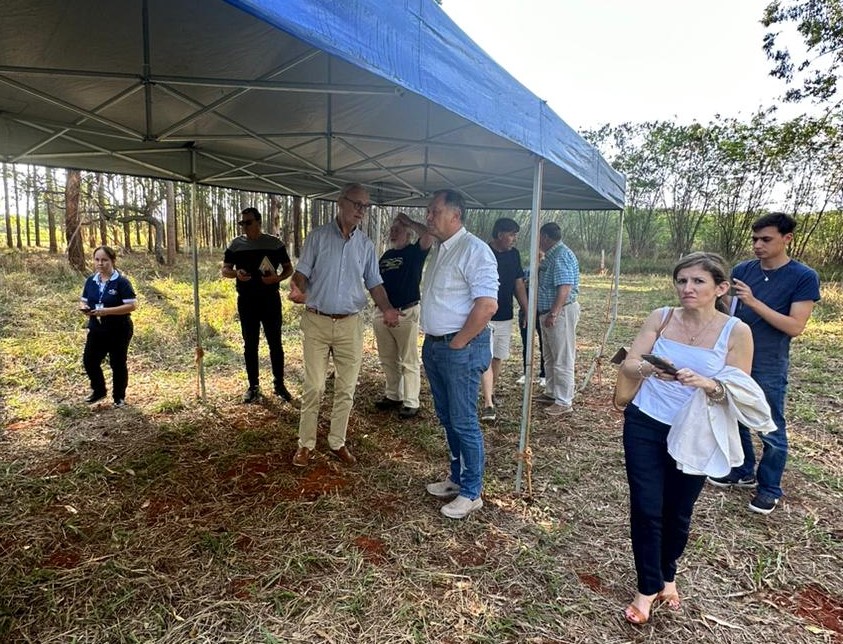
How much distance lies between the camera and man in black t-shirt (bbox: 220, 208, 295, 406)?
392cm

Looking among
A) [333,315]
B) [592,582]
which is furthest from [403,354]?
[592,582]

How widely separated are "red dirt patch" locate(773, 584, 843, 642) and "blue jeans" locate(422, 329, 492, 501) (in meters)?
1.44

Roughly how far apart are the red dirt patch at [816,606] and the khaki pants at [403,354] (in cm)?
271

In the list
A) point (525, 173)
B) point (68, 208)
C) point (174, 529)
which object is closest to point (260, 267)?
point (174, 529)

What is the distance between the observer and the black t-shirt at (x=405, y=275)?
3941 millimetres

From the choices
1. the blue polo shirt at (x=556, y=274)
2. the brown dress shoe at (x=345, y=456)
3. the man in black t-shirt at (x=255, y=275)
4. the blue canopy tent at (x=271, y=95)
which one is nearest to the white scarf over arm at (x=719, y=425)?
the blue canopy tent at (x=271, y=95)

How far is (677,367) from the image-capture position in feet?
5.46

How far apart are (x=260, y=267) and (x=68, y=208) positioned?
11.0 m

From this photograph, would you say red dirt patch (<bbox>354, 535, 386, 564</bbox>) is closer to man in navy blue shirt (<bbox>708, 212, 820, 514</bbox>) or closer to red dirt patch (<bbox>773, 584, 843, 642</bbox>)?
red dirt patch (<bbox>773, 584, 843, 642</bbox>)

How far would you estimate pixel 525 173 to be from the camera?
403cm

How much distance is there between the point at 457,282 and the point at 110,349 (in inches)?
126

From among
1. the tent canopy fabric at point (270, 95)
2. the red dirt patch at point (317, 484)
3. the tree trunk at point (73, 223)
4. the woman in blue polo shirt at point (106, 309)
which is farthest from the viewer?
the tree trunk at point (73, 223)

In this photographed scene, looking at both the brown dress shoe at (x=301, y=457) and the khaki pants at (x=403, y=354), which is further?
the khaki pants at (x=403, y=354)

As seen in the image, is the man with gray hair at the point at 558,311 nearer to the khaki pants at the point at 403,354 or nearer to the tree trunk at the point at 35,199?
the khaki pants at the point at 403,354
